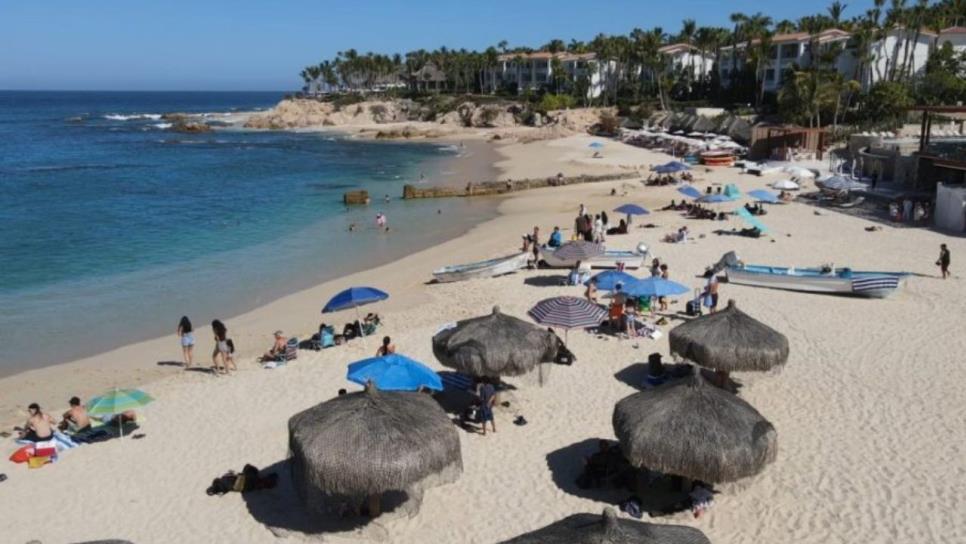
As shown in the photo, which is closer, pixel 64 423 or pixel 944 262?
pixel 64 423

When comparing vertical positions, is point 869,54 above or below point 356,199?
above

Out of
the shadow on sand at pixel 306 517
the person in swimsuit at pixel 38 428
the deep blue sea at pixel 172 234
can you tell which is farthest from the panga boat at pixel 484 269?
the shadow on sand at pixel 306 517

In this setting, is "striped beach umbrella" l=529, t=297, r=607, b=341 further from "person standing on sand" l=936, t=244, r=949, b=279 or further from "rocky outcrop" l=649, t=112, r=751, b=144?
"rocky outcrop" l=649, t=112, r=751, b=144

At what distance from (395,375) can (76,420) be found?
230 inches

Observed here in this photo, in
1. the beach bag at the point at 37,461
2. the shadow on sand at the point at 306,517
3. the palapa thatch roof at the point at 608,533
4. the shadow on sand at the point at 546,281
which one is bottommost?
the beach bag at the point at 37,461

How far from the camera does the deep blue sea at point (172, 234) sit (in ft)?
71.0

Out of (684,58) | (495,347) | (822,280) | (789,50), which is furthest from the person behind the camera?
(684,58)

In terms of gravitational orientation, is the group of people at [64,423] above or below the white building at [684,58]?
below

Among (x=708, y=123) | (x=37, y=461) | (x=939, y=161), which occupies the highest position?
(x=708, y=123)

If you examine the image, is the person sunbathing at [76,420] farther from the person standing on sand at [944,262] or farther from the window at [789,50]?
the window at [789,50]

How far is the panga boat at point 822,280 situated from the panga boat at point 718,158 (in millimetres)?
27533

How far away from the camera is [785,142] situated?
45312mm

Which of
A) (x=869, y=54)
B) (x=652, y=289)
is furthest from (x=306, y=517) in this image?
(x=869, y=54)

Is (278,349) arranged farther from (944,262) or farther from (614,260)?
(944,262)
